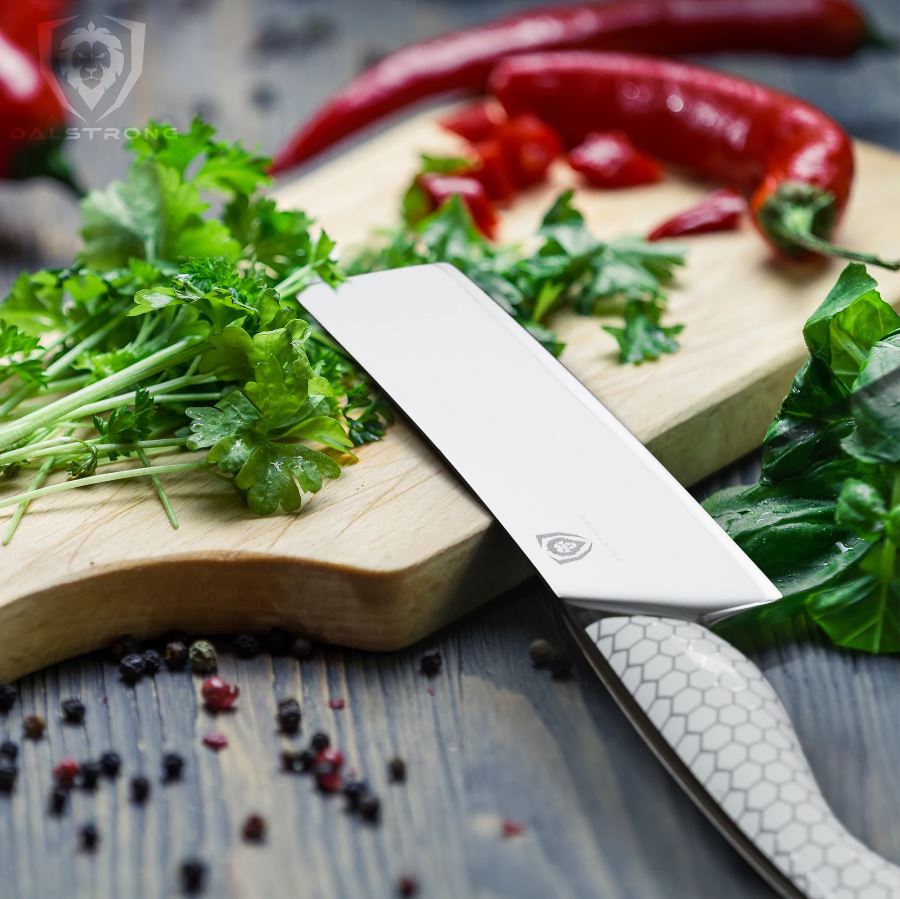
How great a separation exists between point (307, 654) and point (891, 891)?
85cm

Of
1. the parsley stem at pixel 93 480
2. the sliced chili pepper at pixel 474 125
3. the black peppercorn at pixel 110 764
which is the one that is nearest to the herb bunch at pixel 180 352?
the parsley stem at pixel 93 480

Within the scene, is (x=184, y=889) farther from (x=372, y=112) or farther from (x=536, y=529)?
(x=372, y=112)

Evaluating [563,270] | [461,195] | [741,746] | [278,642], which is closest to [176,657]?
[278,642]

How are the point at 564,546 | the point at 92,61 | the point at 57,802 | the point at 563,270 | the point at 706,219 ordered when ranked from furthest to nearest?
the point at 92,61 → the point at 706,219 → the point at 563,270 → the point at 564,546 → the point at 57,802

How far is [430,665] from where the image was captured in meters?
1.73

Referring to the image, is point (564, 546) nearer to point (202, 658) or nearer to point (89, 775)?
point (202, 658)

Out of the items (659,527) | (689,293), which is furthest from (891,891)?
(689,293)

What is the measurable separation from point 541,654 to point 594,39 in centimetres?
213

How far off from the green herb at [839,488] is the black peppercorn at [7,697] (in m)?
1.02

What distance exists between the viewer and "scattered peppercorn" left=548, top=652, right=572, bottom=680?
171 centimetres

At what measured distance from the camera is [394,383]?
1904 mm

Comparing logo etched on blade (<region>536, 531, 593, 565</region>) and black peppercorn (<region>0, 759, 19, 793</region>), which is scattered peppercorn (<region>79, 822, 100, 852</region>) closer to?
black peppercorn (<region>0, 759, 19, 793</region>)

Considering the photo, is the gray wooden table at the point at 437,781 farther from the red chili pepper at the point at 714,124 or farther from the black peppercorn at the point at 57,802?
the red chili pepper at the point at 714,124

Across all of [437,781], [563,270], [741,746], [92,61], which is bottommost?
[437,781]
